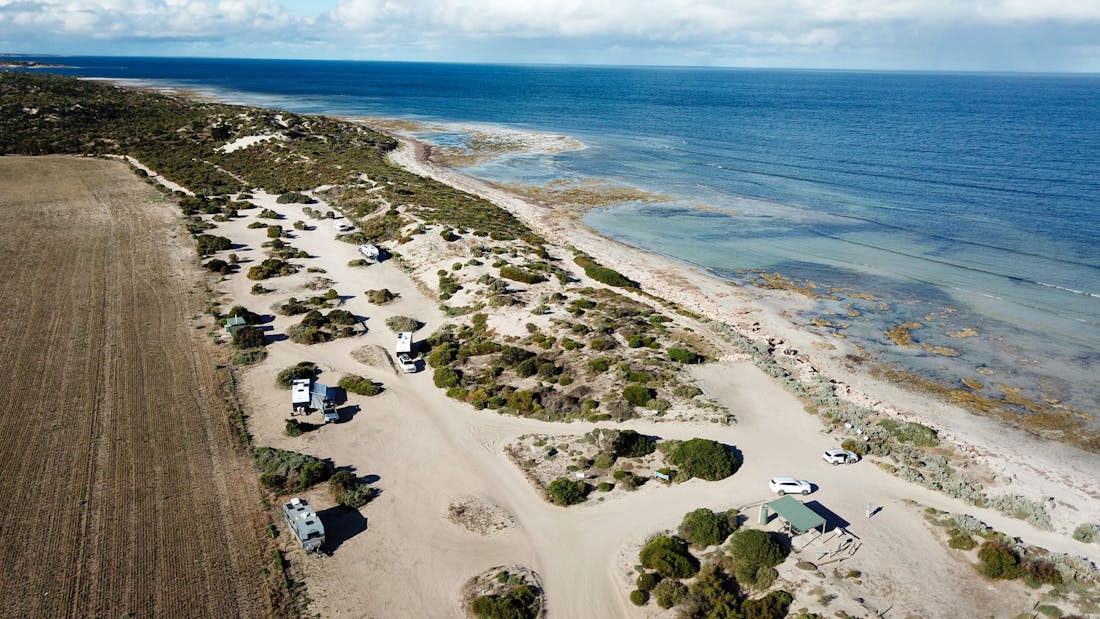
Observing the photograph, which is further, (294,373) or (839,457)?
(294,373)

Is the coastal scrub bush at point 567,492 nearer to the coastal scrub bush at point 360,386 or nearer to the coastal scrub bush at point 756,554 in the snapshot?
the coastal scrub bush at point 756,554

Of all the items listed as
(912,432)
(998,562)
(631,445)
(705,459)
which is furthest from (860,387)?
(631,445)

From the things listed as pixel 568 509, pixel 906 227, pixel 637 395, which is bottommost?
pixel 568 509

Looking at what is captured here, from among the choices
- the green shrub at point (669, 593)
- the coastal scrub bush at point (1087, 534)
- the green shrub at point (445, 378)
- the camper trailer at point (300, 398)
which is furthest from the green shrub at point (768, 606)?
the camper trailer at point (300, 398)

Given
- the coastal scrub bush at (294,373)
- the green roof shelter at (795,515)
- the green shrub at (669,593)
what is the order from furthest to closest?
1. the coastal scrub bush at (294,373)
2. the green roof shelter at (795,515)
3. the green shrub at (669,593)

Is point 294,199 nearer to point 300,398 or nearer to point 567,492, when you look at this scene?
point 300,398

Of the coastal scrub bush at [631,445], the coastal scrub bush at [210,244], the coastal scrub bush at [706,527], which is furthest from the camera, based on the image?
the coastal scrub bush at [210,244]

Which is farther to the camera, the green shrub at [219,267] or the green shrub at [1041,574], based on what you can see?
the green shrub at [219,267]
